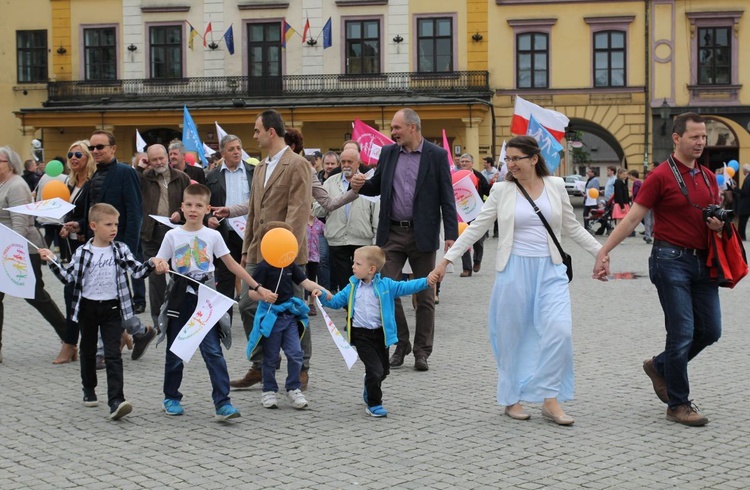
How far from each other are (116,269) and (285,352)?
4.28 ft

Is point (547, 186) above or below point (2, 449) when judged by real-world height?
above

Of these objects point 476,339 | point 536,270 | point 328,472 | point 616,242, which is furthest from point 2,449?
point 476,339

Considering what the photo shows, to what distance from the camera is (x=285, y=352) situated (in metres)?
8.12

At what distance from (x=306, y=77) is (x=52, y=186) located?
109 ft

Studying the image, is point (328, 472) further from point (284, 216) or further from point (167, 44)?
point (167, 44)

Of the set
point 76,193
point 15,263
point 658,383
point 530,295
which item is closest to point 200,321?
point 15,263

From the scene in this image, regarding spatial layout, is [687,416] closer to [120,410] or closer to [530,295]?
[530,295]

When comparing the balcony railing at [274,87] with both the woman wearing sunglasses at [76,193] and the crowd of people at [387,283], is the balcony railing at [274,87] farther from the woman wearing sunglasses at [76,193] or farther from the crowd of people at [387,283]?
the crowd of people at [387,283]

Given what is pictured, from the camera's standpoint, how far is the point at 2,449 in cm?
679

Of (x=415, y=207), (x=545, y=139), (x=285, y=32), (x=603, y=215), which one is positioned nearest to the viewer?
(x=415, y=207)

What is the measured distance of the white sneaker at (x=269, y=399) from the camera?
7902 millimetres

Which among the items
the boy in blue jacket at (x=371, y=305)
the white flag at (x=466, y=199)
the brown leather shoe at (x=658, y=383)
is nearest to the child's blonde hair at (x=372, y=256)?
the boy in blue jacket at (x=371, y=305)

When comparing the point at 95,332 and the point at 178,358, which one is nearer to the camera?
the point at 178,358

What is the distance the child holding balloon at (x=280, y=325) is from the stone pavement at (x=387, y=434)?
0.19 metres
